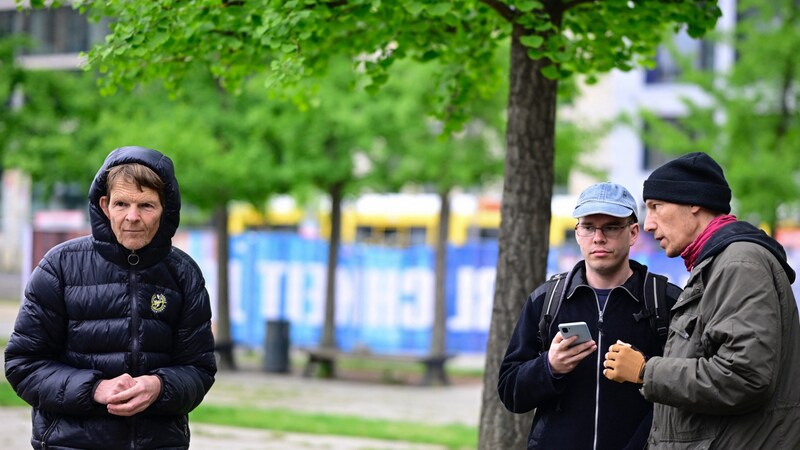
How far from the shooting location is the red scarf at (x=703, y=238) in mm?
3865

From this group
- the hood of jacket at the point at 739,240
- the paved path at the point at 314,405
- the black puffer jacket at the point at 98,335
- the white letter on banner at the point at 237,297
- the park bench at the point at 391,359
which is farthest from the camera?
the white letter on banner at the point at 237,297

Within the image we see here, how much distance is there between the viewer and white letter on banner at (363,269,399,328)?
78.7ft

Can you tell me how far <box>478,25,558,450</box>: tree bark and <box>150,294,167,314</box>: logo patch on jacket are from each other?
10.8 ft

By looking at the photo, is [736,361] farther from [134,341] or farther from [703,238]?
[134,341]

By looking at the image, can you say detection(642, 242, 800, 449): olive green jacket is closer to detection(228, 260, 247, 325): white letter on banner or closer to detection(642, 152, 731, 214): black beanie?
detection(642, 152, 731, 214): black beanie

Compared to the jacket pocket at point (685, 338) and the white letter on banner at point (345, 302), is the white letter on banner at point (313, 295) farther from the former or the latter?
the jacket pocket at point (685, 338)

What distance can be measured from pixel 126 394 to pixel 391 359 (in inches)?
592

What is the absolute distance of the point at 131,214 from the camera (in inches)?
167

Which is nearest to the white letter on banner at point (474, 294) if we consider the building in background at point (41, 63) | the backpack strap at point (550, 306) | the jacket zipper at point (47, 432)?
the backpack strap at point (550, 306)

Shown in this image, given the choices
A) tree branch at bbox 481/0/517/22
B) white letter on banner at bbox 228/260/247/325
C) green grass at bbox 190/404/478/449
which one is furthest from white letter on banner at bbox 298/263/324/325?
tree branch at bbox 481/0/517/22

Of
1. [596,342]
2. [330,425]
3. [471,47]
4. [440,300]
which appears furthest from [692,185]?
[440,300]

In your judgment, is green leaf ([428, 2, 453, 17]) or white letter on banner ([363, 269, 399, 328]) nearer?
green leaf ([428, 2, 453, 17])

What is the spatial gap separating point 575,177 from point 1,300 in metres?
21.7

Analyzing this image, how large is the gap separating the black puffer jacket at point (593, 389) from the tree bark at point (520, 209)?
109 inches
